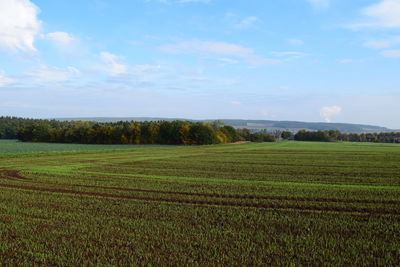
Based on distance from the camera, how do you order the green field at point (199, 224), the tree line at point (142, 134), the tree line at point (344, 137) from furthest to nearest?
the tree line at point (344, 137) < the tree line at point (142, 134) < the green field at point (199, 224)

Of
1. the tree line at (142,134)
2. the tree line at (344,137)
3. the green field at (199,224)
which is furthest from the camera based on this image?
the tree line at (344,137)

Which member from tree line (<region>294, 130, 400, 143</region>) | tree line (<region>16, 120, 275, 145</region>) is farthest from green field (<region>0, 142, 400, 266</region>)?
tree line (<region>294, 130, 400, 143</region>)

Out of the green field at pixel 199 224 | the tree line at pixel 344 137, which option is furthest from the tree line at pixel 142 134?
the green field at pixel 199 224

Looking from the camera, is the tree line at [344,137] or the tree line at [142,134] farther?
the tree line at [344,137]

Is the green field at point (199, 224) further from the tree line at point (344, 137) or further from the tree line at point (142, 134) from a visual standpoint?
the tree line at point (344, 137)

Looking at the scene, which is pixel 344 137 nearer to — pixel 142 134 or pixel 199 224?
pixel 142 134

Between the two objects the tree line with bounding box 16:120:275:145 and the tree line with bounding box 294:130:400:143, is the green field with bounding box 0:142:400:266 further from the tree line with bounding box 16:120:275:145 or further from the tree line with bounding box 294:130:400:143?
the tree line with bounding box 294:130:400:143

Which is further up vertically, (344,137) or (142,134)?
(142,134)

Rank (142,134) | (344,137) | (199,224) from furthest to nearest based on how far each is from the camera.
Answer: (344,137) < (142,134) < (199,224)

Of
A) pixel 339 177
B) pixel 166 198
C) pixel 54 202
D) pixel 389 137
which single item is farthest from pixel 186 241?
pixel 389 137

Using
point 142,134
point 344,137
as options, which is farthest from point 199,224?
point 344,137

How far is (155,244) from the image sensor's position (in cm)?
1085

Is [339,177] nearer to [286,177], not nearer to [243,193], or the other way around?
[286,177]

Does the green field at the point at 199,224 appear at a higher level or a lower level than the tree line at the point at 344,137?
lower
